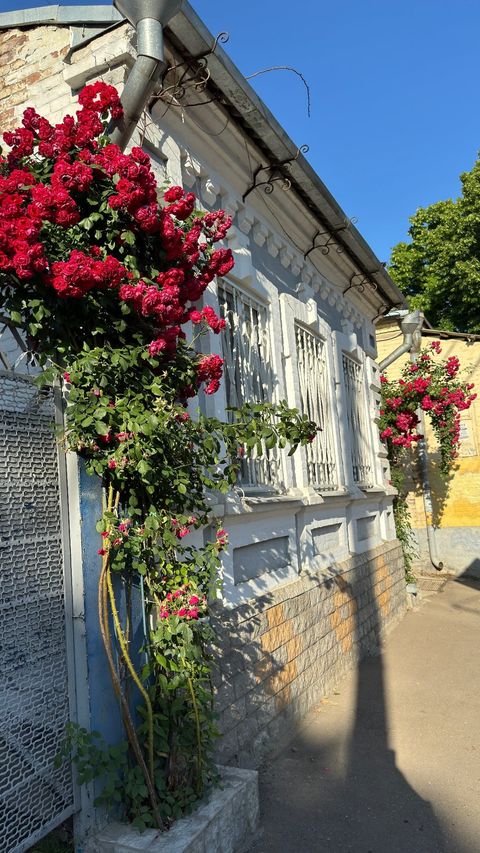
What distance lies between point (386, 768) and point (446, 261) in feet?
48.7

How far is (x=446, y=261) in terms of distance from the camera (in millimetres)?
16922

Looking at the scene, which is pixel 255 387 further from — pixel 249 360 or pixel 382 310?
pixel 382 310

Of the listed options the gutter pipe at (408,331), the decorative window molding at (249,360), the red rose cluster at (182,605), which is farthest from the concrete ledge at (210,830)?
the gutter pipe at (408,331)

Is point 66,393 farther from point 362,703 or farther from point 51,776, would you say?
point 362,703

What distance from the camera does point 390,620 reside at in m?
8.13

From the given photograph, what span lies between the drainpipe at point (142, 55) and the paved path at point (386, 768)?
3.77 meters

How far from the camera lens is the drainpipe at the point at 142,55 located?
125 inches

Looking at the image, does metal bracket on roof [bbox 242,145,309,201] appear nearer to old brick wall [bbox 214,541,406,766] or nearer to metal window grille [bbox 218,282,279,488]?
metal window grille [bbox 218,282,279,488]

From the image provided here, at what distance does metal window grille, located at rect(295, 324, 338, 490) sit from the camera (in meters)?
6.29

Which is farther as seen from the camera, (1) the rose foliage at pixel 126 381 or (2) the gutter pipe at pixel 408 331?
(2) the gutter pipe at pixel 408 331

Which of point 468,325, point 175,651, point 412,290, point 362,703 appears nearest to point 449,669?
point 362,703

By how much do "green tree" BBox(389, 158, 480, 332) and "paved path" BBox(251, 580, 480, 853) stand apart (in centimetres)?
1193

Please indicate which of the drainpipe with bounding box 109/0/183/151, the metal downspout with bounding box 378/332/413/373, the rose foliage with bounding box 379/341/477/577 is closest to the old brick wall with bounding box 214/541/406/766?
the rose foliage with bounding box 379/341/477/577

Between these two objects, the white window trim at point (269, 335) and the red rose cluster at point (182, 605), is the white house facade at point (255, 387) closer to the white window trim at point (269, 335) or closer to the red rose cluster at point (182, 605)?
the white window trim at point (269, 335)
